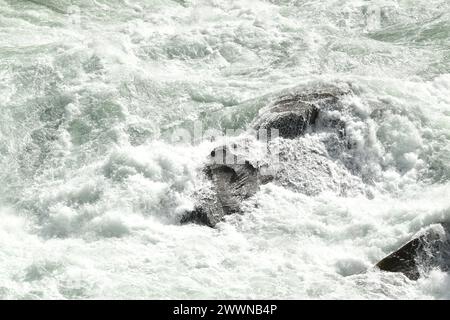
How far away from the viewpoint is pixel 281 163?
11578mm

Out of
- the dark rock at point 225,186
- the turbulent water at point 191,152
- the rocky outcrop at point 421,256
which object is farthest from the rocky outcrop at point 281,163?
the rocky outcrop at point 421,256

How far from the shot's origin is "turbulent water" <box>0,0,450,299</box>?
9492mm

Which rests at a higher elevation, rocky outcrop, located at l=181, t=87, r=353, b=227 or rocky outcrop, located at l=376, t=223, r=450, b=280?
rocky outcrop, located at l=181, t=87, r=353, b=227

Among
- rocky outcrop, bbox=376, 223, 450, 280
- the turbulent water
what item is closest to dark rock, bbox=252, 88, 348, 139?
the turbulent water

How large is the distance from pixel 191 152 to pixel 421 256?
398 centimetres

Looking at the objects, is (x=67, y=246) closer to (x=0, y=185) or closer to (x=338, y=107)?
(x=0, y=185)

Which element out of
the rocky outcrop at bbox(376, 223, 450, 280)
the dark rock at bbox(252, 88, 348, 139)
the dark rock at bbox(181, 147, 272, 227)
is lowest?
the rocky outcrop at bbox(376, 223, 450, 280)

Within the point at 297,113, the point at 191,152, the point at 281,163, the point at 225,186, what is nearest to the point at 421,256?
the point at 281,163

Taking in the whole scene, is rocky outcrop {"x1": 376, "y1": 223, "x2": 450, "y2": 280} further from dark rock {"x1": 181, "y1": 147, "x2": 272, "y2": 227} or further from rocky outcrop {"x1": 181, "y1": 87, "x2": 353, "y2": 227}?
dark rock {"x1": 181, "y1": 147, "x2": 272, "y2": 227}

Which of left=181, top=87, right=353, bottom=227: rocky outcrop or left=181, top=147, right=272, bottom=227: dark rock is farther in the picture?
left=181, top=87, right=353, bottom=227: rocky outcrop

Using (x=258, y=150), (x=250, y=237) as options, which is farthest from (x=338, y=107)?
(x=250, y=237)

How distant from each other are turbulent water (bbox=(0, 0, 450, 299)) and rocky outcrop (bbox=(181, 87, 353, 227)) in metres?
0.20

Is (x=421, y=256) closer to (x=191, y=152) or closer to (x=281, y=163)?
(x=281, y=163)

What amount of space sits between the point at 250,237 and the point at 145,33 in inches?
285
